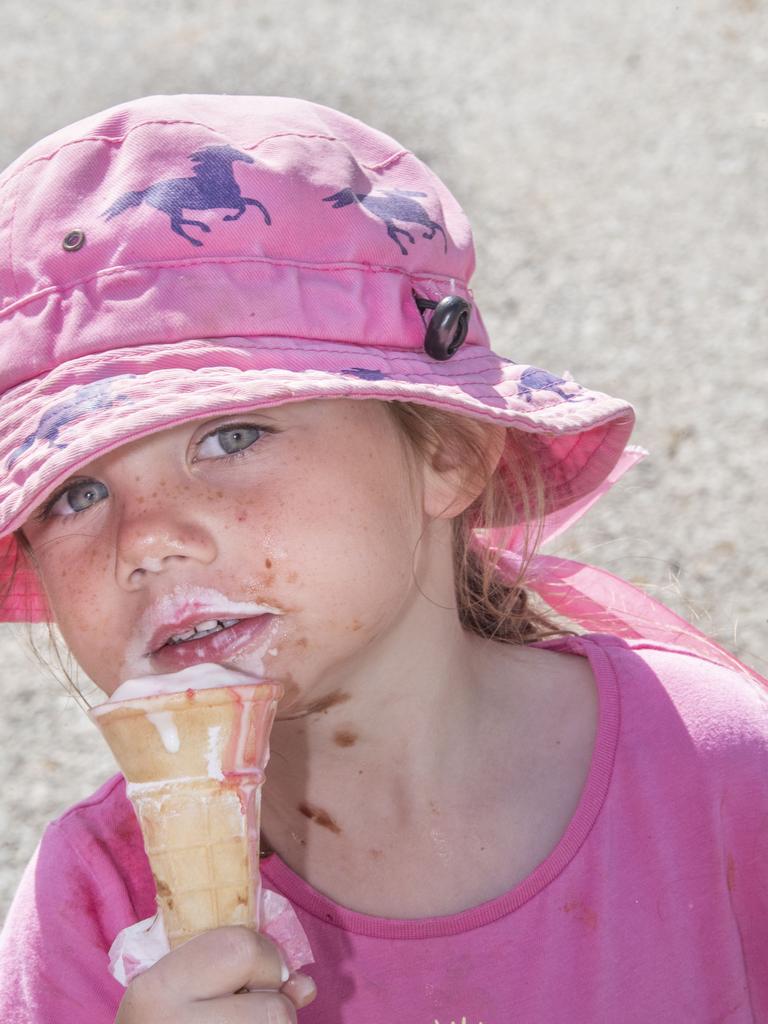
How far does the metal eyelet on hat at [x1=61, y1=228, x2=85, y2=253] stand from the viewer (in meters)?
1.76

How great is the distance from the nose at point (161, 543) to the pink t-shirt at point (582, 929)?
613 mm

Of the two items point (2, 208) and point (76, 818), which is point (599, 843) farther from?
point (2, 208)

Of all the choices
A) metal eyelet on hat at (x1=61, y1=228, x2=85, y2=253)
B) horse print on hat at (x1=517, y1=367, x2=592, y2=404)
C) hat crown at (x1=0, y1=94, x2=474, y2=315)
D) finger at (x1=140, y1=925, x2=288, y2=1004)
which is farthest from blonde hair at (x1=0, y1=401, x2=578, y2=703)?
finger at (x1=140, y1=925, x2=288, y2=1004)

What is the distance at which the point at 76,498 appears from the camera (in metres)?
A: 1.93

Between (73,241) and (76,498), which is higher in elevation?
(73,241)

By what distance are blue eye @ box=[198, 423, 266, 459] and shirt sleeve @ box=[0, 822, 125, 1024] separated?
2.33 ft

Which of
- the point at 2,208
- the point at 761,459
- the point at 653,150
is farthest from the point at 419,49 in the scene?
the point at 2,208

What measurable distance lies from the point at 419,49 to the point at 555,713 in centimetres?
400

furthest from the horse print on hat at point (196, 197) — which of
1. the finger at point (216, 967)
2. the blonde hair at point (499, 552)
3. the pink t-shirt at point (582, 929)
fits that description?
the pink t-shirt at point (582, 929)

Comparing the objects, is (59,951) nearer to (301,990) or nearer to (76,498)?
(301,990)

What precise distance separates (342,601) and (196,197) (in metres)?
0.57

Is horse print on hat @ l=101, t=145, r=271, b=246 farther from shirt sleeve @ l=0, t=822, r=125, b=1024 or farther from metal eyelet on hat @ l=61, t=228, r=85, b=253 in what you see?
shirt sleeve @ l=0, t=822, r=125, b=1024

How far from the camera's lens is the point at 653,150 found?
479 cm

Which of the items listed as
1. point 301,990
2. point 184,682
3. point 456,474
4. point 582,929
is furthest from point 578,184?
point 301,990
